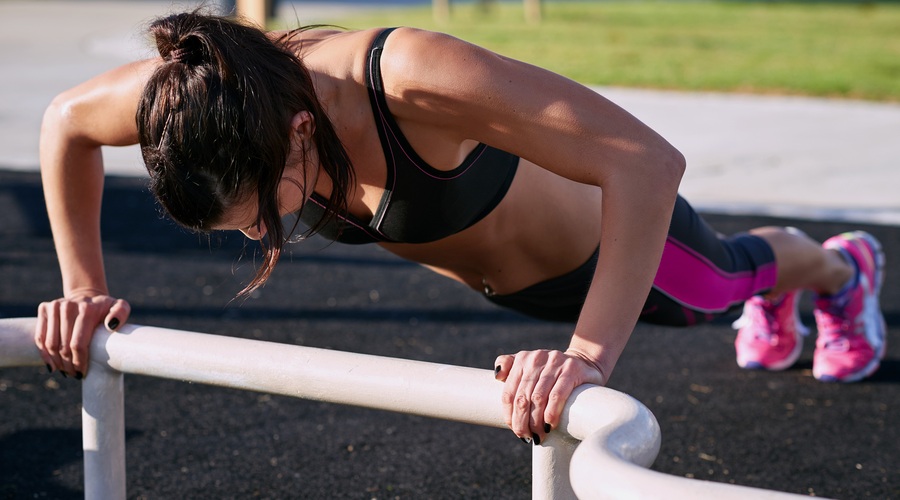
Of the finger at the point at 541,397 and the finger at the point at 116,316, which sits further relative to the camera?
the finger at the point at 116,316

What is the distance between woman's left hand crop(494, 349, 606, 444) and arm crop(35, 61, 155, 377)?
0.69 metres

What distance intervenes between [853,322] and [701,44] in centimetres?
805

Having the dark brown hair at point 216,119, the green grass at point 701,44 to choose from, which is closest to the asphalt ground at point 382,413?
the dark brown hair at point 216,119

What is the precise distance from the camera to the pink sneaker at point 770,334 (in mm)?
2889

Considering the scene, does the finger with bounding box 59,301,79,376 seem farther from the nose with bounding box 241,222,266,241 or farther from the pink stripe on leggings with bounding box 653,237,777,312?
the pink stripe on leggings with bounding box 653,237,777,312

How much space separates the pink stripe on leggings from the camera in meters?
2.12

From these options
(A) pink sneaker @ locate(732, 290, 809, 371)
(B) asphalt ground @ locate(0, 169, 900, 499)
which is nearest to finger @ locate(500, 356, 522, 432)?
(B) asphalt ground @ locate(0, 169, 900, 499)

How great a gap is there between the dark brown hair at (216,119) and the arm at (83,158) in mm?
205

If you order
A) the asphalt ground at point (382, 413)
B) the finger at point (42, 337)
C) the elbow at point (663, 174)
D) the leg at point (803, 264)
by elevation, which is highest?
the elbow at point (663, 174)

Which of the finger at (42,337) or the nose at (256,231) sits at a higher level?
the nose at (256,231)

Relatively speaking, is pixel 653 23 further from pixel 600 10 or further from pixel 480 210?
pixel 480 210

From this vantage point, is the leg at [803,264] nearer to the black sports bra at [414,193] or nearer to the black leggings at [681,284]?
the black leggings at [681,284]

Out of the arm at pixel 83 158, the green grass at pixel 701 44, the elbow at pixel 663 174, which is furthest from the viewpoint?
the green grass at pixel 701 44

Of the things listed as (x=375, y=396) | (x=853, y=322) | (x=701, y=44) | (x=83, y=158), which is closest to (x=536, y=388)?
(x=375, y=396)
